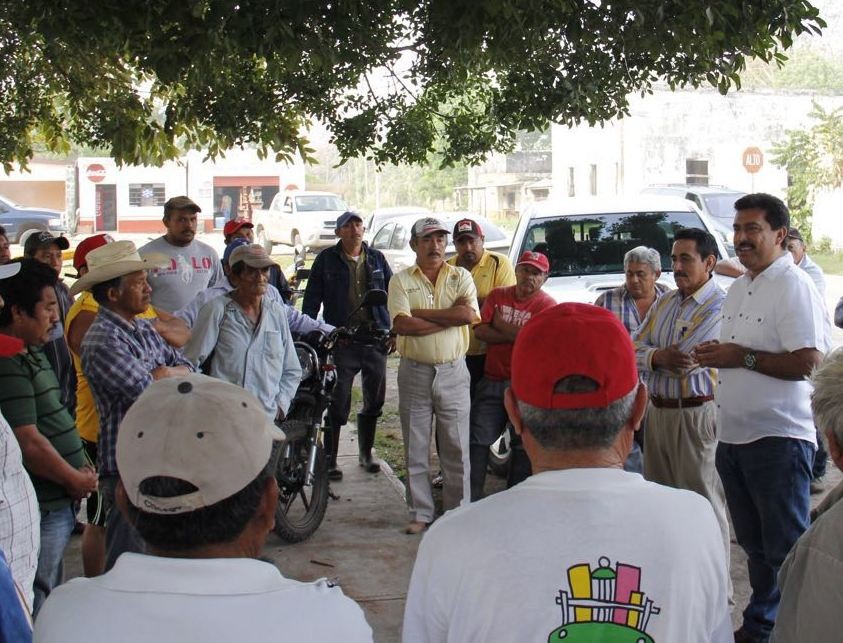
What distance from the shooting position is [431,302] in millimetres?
6902

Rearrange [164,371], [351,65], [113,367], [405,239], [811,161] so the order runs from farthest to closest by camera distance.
A: [811,161], [405,239], [351,65], [164,371], [113,367]

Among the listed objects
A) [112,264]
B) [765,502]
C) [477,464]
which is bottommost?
[477,464]

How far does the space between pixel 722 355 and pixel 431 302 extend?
8.41 ft

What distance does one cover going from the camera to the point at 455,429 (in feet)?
22.7

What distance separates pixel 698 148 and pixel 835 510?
124 feet

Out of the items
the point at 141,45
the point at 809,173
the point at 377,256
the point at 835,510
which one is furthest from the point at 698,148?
the point at 835,510

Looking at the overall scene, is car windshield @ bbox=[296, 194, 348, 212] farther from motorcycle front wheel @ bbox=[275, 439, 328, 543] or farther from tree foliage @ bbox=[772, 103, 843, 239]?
motorcycle front wheel @ bbox=[275, 439, 328, 543]

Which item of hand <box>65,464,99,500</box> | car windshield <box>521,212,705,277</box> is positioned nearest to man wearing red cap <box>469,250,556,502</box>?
car windshield <box>521,212,705,277</box>

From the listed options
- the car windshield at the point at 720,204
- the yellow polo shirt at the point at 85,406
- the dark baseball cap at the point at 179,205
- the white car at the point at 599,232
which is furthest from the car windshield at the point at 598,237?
the car windshield at the point at 720,204

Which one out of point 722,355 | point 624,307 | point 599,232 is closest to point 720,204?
point 599,232

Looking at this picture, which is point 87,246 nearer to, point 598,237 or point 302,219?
point 598,237

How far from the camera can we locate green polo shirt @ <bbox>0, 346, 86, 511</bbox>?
380 cm

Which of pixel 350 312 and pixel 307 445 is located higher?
pixel 350 312

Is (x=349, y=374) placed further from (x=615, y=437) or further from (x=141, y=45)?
(x=615, y=437)
